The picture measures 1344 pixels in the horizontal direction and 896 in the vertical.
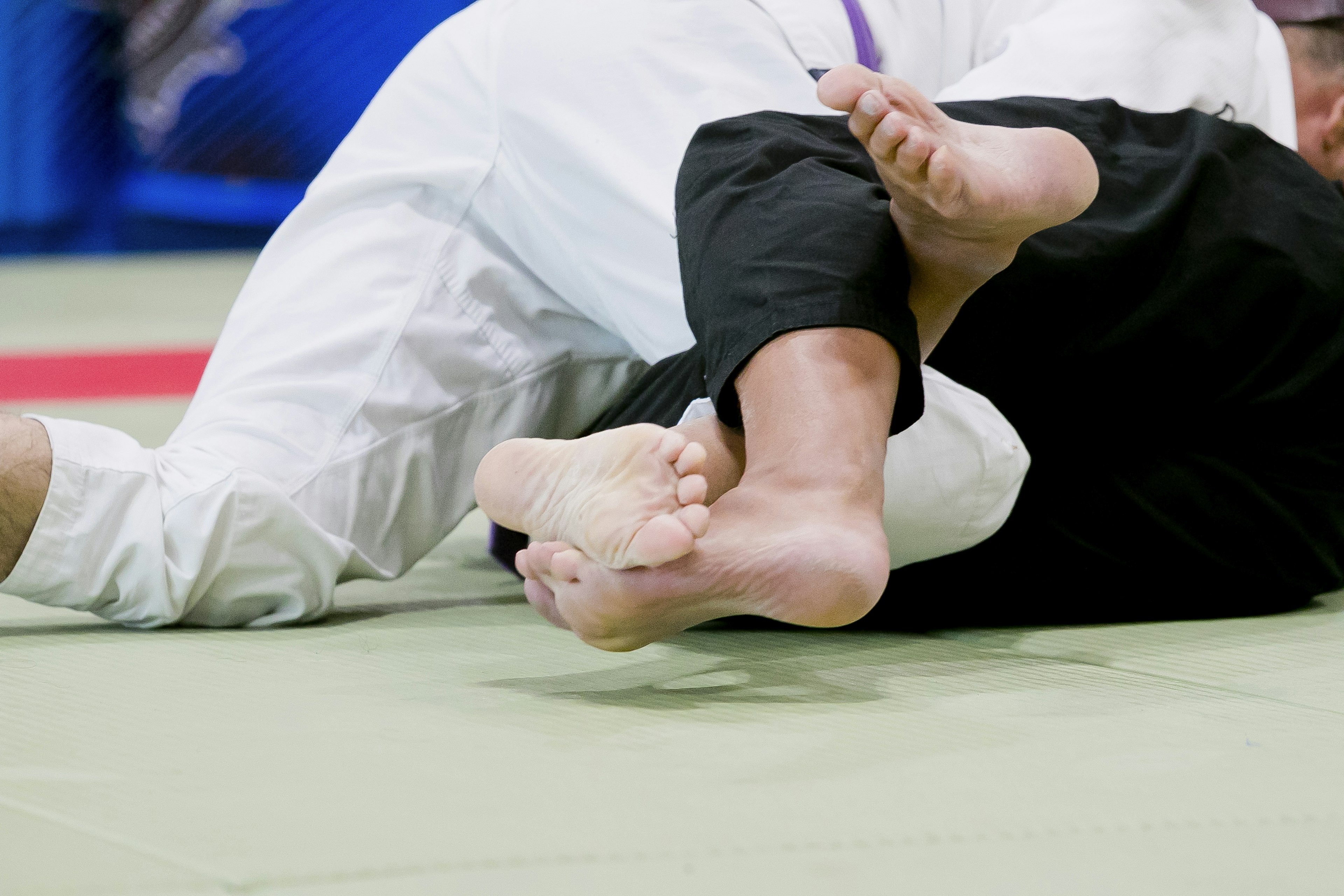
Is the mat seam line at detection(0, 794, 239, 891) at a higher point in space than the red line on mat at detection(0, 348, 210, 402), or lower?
higher

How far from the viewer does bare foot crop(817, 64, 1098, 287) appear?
2.91 feet

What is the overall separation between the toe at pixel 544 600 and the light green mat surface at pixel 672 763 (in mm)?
62

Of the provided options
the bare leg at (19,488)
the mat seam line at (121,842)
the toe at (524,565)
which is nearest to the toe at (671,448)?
the toe at (524,565)

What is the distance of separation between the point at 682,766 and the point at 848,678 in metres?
0.28

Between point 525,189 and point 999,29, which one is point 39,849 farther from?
point 999,29

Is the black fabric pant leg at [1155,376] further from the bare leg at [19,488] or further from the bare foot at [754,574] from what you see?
the bare leg at [19,488]

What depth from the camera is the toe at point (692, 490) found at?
86 cm

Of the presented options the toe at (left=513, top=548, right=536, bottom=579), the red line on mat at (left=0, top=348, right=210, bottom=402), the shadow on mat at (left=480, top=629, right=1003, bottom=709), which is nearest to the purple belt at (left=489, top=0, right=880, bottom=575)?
the shadow on mat at (left=480, top=629, right=1003, bottom=709)

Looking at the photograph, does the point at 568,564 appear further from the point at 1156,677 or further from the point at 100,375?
the point at 100,375

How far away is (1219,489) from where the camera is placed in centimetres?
131

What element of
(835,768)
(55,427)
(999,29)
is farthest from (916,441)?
(55,427)

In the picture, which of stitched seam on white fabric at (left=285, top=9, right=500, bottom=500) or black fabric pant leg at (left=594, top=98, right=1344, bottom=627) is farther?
stitched seam on white fabric at (left=285, top=9, right=500, bottom=500)

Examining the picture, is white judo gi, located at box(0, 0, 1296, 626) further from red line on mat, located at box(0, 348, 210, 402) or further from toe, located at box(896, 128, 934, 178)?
red line on mat, located at box(0, 348, 210, 402)

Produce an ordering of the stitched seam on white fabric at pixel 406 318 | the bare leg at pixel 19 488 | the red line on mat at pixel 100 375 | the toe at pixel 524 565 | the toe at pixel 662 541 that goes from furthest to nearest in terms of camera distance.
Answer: the red line on mat at pixel 100 375, the stitched seam on white fabric at pixel 406 318, the bare leg at pixel 19 488, the toe at pixel 524 565, the toe at pixel 662 541
